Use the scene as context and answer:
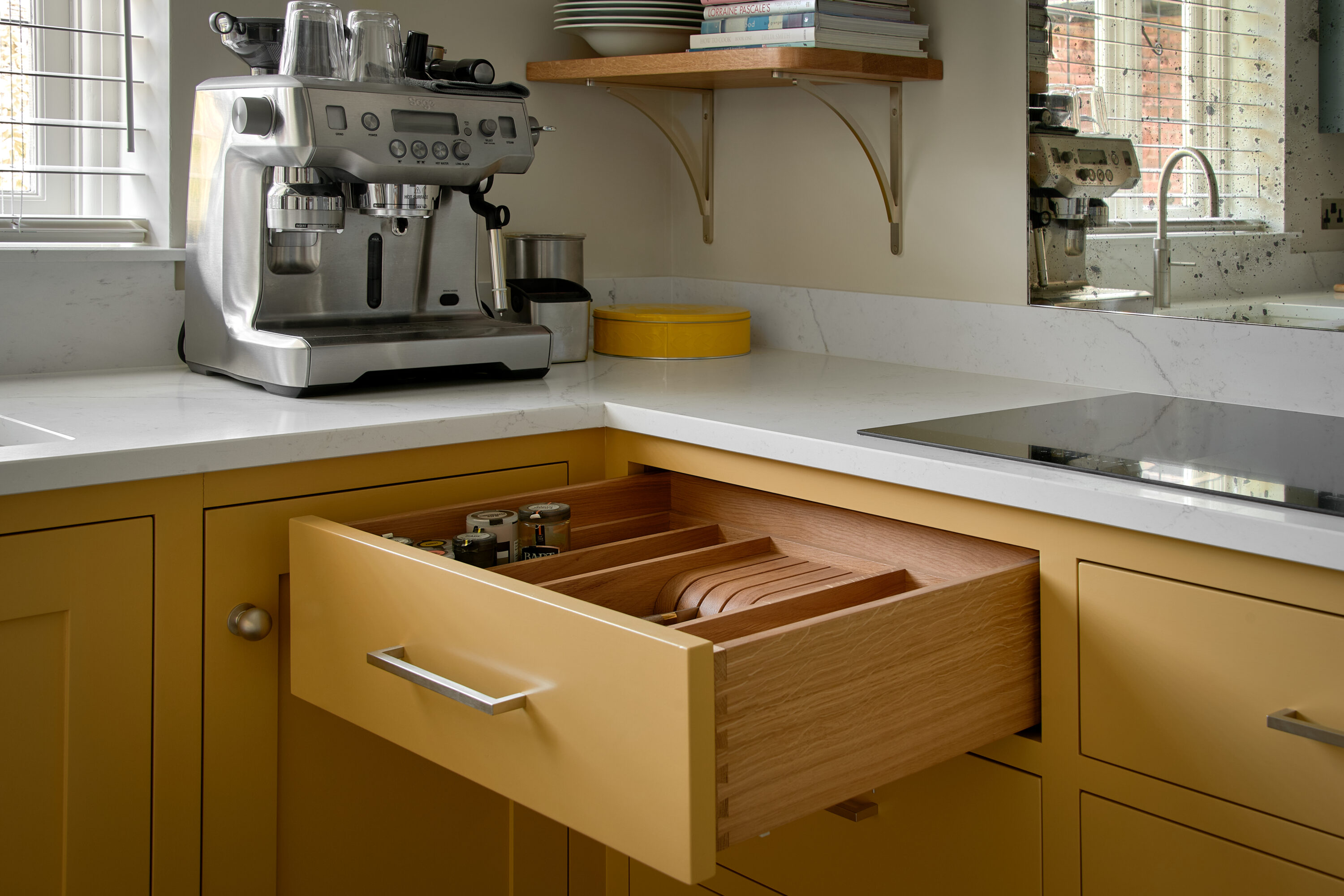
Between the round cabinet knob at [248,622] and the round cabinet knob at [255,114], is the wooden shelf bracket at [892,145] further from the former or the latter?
the round cabinet knob at [248,622]

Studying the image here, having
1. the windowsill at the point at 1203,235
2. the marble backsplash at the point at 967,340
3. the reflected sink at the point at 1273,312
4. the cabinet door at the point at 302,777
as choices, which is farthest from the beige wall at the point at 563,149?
the reflected sink at the point at 1273,312

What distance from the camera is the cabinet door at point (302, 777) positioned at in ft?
4.31

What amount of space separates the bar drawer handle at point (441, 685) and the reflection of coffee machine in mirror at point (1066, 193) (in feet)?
3.63

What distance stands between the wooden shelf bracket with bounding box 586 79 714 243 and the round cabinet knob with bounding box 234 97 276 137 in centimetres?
91

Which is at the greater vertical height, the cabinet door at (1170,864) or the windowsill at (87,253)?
the windowsill at (87,253)

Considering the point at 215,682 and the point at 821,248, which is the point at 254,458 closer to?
the point at 215,682

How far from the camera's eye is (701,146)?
237 cm

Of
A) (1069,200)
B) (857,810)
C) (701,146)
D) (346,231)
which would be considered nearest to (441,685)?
(857,810)

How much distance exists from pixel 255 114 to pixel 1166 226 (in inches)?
45.9

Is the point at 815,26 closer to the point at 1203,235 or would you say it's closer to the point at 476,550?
the point at 1203,235

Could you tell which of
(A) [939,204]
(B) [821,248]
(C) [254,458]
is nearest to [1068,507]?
(C) [254,458]

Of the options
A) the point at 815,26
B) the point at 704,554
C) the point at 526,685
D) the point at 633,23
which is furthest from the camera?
the point at 633,23

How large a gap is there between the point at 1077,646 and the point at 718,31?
1.14 meters

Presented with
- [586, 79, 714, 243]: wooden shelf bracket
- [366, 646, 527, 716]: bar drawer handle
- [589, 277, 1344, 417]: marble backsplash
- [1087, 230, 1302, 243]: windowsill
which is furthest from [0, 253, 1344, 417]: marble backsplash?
[366, 646, 527, 716]: bar drawer handle
